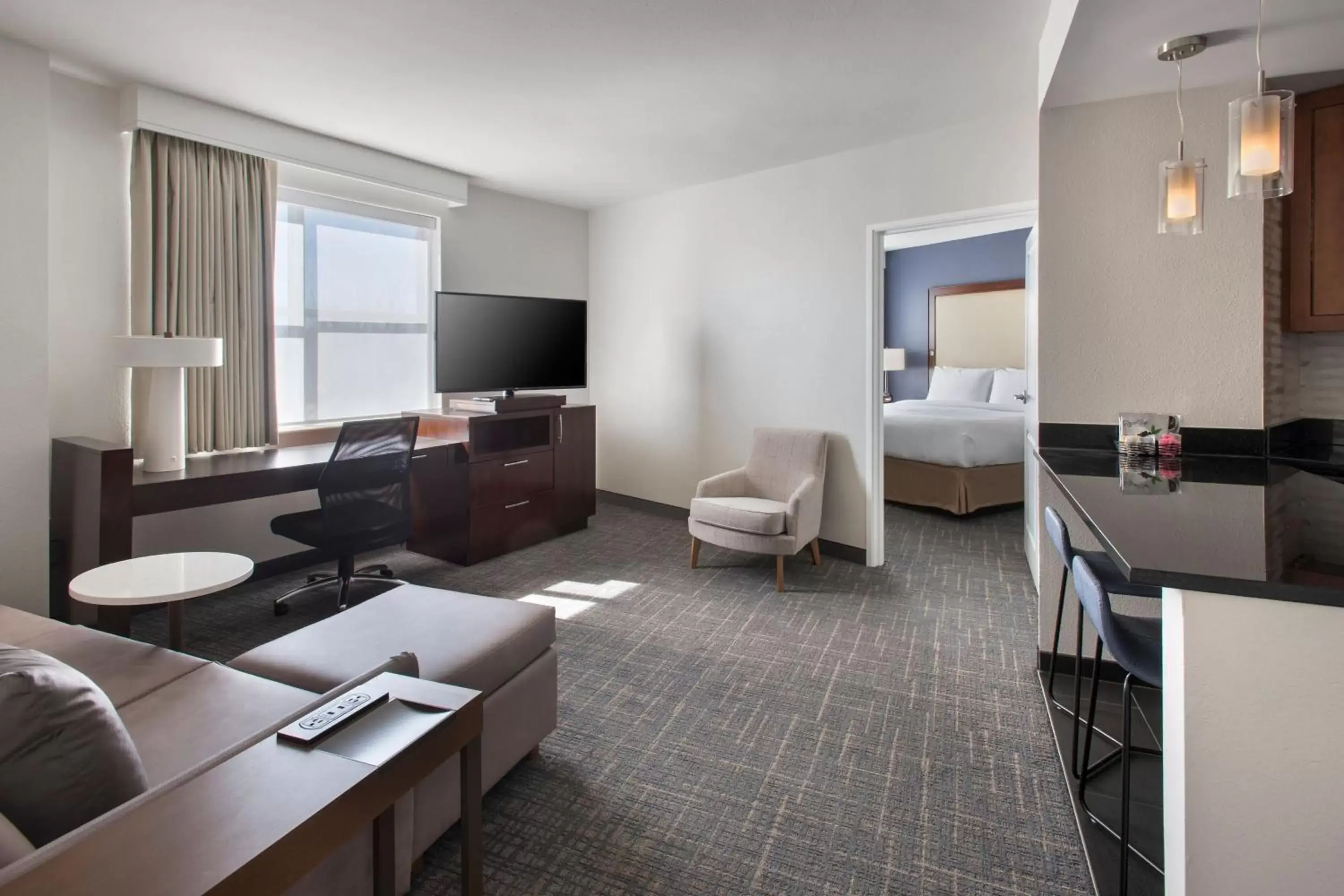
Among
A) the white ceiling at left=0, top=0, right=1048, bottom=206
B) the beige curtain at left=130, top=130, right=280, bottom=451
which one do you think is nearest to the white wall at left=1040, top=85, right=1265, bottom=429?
the white ceiling at left=0, top=0, right=1048, bottom=206

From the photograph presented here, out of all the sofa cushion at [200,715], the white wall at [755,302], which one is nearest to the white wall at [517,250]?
the white wall at [755,302]

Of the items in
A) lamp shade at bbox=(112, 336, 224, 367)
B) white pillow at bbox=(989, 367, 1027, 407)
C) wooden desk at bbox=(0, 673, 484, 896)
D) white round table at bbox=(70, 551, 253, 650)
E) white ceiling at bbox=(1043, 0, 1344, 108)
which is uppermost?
white ceiling at bbox=(1043, 0, 1344, 108)

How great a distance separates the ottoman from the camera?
1.63 metres

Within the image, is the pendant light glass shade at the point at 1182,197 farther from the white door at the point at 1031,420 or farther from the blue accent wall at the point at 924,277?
the blue accent wall at the point at 924,277

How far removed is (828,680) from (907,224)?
105 inches

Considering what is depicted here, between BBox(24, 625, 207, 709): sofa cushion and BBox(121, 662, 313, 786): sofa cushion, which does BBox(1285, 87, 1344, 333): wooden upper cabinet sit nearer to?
BBox(121, 662, 313, 786): sofa cushion

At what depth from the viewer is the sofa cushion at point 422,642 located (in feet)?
5.53

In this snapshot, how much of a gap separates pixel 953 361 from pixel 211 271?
701cm

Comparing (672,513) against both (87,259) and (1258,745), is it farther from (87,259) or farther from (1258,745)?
(1258,745)

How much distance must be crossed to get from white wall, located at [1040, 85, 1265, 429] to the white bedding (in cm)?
252

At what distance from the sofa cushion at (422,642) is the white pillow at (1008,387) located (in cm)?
594

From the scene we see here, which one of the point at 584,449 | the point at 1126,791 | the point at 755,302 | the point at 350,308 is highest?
A: the point at 755,302

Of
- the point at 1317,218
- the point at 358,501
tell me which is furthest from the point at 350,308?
the point at 1317,218

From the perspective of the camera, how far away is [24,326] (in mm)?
2713
